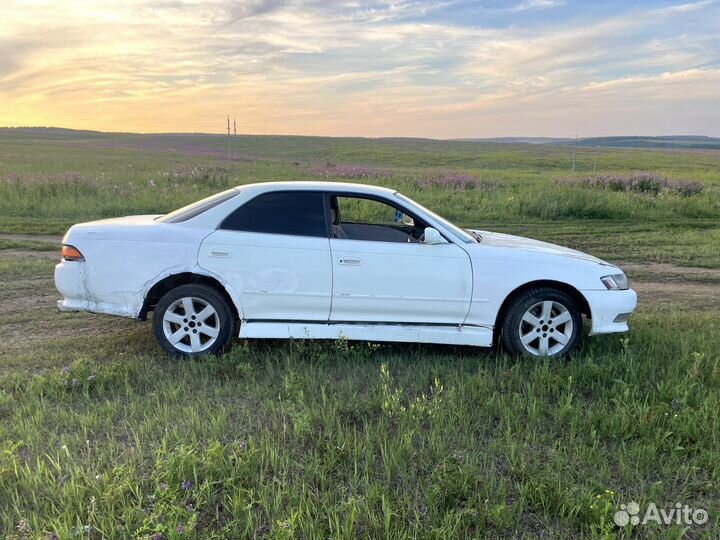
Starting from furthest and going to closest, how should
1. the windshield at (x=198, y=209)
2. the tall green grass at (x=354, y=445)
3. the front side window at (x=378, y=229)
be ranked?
the front side window at (x=378, y=229), the windshield at (x=198, y=209), the tall green grass at (x=354, y=445)

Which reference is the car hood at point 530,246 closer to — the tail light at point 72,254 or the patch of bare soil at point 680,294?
the patch of bare soil at point 680,294

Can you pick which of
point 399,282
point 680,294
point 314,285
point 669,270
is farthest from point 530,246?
point 669,270

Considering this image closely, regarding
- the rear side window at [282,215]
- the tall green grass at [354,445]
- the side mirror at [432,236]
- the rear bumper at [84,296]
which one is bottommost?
the tall green grass at [354,445]

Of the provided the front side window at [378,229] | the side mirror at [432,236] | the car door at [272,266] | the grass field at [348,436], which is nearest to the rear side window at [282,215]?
the car door at [272,266]

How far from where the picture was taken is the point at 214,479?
282 cm

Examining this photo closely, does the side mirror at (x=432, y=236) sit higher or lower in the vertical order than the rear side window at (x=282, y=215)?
lower

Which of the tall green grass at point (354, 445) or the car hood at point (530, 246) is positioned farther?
the car hood at point (530, 246)

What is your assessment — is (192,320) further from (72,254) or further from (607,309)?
(607,309)

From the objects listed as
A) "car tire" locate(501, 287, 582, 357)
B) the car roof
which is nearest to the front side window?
the car roof

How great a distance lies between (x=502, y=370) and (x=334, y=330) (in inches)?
55.2

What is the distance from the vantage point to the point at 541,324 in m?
Answer: 4.61

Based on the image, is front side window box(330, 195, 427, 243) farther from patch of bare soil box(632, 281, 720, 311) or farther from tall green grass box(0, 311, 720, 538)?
patch of bare soil box(632, 281, 720, 311)

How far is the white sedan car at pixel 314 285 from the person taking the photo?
4500 millimetres

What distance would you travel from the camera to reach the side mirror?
456 cm
